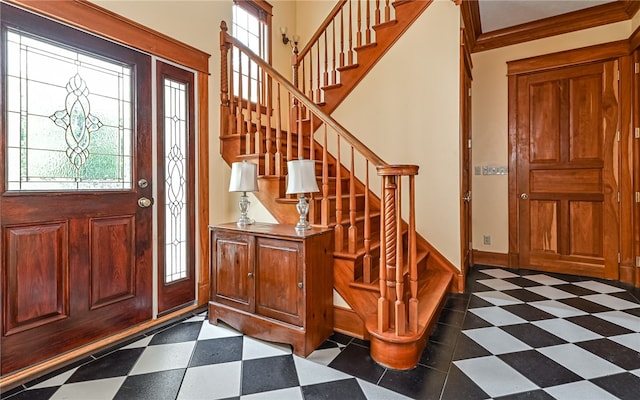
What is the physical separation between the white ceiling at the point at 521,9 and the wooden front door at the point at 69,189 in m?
3.40

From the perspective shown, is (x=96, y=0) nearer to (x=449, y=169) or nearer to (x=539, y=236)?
(x=449, y=169)

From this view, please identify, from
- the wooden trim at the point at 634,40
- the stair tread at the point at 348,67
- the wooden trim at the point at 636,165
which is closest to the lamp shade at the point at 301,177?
the stair tread at the point at 348,67

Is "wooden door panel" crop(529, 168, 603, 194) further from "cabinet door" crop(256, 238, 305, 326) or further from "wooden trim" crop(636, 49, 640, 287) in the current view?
"cabinet door" crop(256, 238, 305, 326)

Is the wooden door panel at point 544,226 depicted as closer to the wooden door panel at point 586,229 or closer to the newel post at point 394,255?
the wooden door panel at point 586,229

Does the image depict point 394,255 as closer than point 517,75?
Yes

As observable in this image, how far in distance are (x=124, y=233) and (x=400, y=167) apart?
1.89 meters

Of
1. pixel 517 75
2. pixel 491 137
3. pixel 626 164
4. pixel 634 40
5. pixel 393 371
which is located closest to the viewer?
pixel 393 371

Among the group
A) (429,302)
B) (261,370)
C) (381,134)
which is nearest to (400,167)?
(429,302)

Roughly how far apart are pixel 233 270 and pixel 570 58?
4.09 meters

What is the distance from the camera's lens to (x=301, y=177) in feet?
6.62

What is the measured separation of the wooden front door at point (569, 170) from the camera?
3289 mm

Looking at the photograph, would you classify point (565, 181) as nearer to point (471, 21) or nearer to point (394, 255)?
point (471, 21)

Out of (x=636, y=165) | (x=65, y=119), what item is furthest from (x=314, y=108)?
(x=636, y=165)

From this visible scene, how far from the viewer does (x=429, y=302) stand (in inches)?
89.0
